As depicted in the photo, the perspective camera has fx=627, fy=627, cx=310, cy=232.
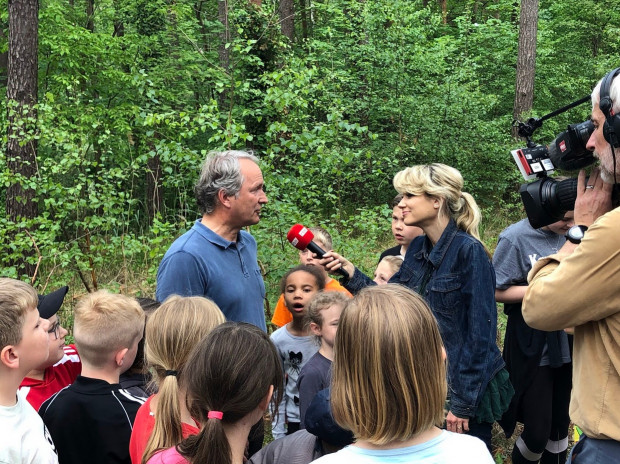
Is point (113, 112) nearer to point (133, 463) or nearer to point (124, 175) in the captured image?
point (124, 175)

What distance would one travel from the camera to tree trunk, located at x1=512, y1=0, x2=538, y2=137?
14.3 m

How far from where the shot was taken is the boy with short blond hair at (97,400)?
248cm

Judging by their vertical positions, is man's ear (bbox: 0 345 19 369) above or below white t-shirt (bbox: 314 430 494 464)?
above

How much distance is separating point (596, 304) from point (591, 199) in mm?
417

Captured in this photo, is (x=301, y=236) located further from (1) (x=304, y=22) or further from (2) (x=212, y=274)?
(1) (x=304, y=22)

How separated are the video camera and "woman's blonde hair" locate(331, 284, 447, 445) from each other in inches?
34.2

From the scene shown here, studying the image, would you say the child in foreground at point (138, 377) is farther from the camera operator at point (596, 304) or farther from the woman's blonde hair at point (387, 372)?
the camera operator at point (596, 304)

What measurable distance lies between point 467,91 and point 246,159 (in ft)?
36.2

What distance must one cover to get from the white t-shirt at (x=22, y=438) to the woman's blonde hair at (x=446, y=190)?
6.65 feet

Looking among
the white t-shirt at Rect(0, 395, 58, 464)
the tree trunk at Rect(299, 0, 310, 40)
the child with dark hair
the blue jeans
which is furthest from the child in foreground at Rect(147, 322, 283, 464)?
the tree trunk at Rect(299, 0, 310, 40)

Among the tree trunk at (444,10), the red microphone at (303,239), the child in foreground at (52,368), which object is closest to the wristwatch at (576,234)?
the red microphone at (303,239)

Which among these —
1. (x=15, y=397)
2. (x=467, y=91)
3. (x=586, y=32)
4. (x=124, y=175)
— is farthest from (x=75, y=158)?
(x=586, y=32)

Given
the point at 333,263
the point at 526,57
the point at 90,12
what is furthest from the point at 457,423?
the point at 90,12

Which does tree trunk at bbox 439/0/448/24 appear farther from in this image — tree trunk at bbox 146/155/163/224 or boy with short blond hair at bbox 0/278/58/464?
boy with short blond hair at bbox 0/278/58/464
